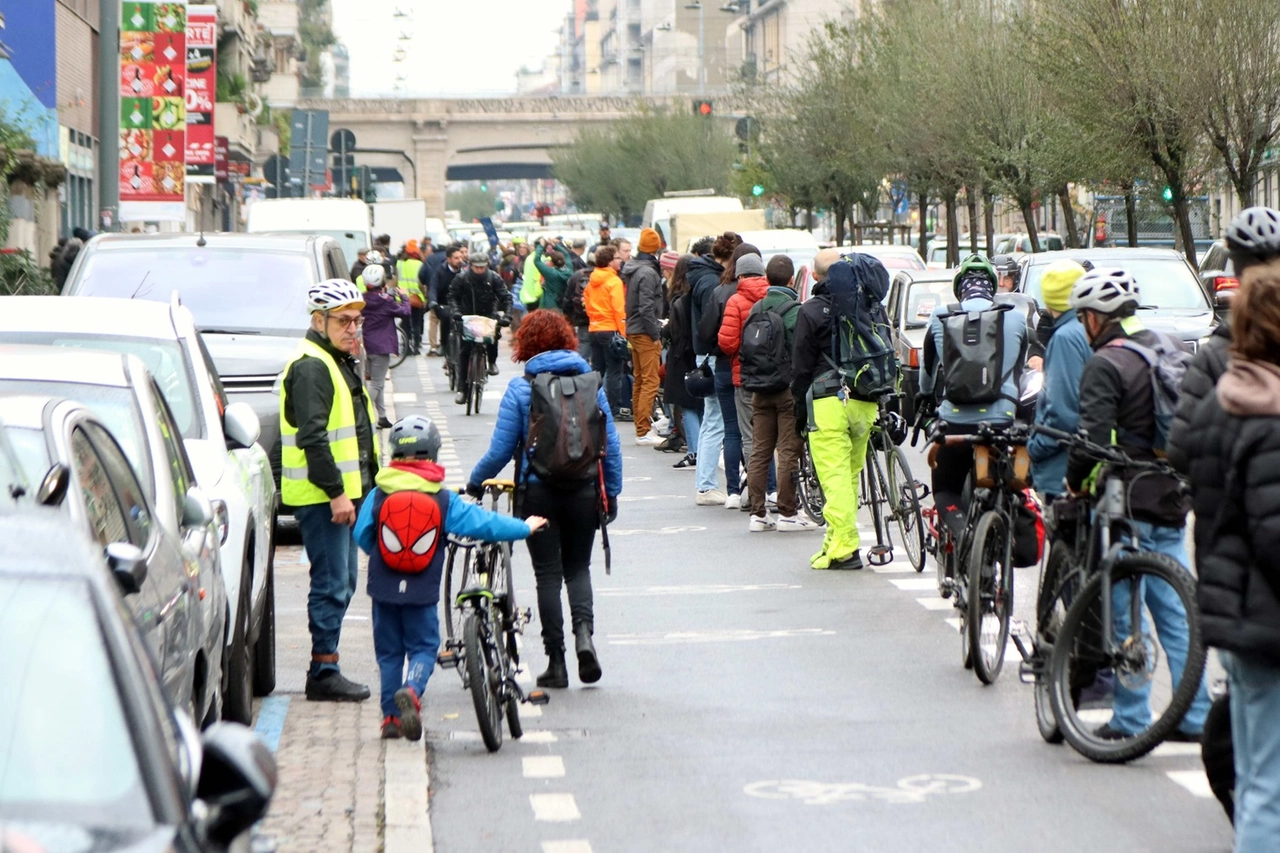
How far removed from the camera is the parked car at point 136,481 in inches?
240

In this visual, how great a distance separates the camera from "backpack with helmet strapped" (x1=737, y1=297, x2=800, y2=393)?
1492 cm

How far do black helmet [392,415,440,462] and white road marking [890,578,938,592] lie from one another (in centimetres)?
469

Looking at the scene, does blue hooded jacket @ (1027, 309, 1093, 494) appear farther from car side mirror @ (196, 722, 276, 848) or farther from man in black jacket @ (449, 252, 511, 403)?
man in black jacket @ (449, 252, 511, 403)

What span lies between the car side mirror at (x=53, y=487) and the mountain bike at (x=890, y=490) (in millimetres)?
7952

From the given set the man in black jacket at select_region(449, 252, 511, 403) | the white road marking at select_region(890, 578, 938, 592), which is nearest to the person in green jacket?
the man in black jacket at select_region(449, 252, 511, 403)

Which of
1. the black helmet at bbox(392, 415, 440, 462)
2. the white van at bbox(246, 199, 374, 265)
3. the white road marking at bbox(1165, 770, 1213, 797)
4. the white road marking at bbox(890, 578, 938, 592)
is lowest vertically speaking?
the white road marking at bbox(1165, 770, 1213, 797)

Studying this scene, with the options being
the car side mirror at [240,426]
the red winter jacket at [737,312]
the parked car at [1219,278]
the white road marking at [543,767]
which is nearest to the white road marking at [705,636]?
the car side mirror at [240,426]

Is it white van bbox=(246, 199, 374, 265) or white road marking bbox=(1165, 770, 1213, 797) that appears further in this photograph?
white van bbox=(246, 199, 374, 265)

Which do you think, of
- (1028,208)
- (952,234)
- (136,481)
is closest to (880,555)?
(136,481)

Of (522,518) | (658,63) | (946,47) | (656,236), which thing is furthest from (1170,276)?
(658,63)

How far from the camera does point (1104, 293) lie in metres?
8.09

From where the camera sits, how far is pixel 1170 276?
2462cm

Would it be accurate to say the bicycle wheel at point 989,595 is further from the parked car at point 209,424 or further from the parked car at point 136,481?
the parked car at point 136,481

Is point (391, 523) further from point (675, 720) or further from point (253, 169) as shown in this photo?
point (253, 169)
